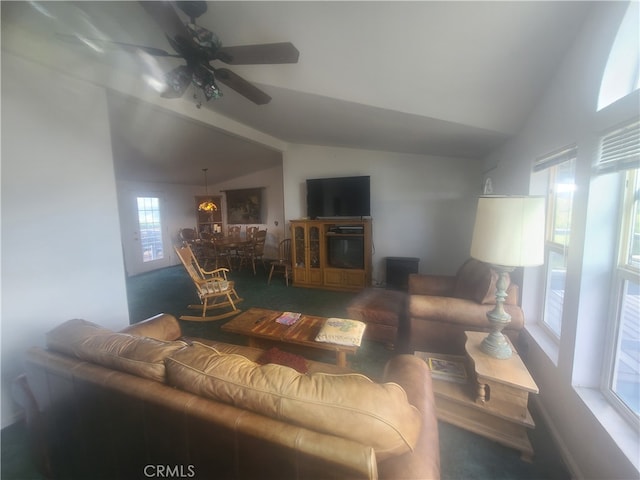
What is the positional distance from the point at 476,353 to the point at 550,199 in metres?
1.47

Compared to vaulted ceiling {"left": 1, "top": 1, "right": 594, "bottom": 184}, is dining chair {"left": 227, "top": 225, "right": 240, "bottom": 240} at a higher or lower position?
lower

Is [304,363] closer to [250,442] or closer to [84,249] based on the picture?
[250,442]

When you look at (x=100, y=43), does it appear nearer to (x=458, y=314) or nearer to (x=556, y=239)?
(x=458, y=314)

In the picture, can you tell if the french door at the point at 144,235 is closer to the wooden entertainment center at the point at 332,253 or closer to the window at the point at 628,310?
the wooden entertainment center at the point at 332,253

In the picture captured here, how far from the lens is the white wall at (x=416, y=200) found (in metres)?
4.21

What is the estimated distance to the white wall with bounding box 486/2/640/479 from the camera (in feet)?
3.72

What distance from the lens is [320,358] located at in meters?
2.41

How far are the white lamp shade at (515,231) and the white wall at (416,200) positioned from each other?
9.93 ft

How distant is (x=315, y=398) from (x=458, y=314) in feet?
5.71

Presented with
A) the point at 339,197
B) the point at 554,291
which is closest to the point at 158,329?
the point at 554,291


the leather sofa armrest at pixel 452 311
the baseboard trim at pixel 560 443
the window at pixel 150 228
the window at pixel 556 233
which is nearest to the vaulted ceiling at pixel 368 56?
the window at pixel 556 233

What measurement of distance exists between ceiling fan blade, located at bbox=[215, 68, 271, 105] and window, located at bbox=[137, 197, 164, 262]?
5265 millimetres

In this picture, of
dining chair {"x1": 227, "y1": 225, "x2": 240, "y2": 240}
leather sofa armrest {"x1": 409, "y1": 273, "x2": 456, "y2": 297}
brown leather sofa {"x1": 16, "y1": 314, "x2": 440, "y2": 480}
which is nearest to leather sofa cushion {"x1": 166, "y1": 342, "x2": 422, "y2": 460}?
brown leather sofa {"x1": 16, "y1": 314, "x2": 440, "y2": 480}

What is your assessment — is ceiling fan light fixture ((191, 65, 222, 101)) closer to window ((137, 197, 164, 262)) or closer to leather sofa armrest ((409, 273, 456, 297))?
leather sofa armrest ((409, 273, 456, 297))
